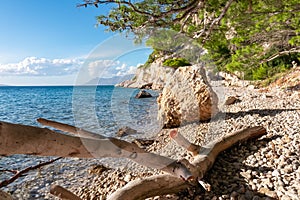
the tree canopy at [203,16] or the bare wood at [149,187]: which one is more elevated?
the tree canopy at [203,16]

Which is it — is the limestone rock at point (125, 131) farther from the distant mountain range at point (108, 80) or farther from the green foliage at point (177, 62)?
the distant mountain range at point (108, 80)

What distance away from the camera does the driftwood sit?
1050mm

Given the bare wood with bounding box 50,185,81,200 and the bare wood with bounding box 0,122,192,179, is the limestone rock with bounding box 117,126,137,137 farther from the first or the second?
the bare wood with bounding box 0,122,192,179

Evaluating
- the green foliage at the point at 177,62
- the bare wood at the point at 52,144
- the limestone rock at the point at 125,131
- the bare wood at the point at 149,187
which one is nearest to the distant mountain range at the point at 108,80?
the green foliage at the point at 177,62

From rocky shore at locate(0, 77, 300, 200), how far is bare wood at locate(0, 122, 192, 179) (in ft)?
1.63

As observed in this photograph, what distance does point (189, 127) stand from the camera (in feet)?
20.6

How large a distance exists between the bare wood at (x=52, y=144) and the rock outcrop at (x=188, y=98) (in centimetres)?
460

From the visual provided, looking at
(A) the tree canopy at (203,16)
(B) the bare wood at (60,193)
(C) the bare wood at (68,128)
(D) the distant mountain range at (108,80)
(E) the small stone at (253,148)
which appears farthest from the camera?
(A) the tree canopy at (203,16)

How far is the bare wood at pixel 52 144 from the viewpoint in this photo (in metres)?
1.02

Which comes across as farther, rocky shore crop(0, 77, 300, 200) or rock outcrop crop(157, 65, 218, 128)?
rock outcrop crop(157, 65, 218, 128)

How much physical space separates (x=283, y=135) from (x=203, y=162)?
1.74 meters

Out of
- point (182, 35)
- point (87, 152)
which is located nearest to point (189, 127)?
point (182, 35)

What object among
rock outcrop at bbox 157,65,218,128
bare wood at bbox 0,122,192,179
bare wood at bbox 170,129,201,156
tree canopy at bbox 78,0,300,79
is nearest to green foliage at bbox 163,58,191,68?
rock outcrop at bbox 157,65,218,128

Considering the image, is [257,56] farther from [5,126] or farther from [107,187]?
[5,126]
